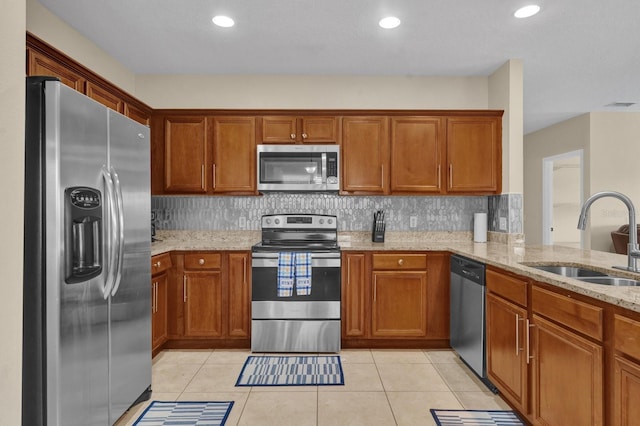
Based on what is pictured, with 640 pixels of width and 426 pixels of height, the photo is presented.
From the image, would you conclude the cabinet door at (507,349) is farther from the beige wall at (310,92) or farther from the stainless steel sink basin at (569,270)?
the beige wall at (310,92)

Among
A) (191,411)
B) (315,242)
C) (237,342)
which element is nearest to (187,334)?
(237,342)

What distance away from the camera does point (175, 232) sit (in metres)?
3.88

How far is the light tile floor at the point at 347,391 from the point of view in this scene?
2.23m

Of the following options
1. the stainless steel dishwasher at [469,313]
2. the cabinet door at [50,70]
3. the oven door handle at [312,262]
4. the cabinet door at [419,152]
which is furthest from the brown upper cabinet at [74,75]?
the stainless steel dishwasher at [469,313]

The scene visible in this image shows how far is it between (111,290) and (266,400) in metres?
1.22

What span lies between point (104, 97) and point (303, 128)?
1661 millimetres

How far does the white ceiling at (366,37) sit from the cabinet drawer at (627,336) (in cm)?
216

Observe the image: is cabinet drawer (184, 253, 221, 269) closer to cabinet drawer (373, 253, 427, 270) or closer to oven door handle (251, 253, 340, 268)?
oven door handle (251, 253, 340, 268)

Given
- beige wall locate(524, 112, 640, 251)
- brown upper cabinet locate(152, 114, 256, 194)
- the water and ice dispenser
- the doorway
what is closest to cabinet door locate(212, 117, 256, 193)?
brown upper cabinet locate(152, 114, 256, 194)

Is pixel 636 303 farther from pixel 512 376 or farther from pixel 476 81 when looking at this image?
pixel 476 81

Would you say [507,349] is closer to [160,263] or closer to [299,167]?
[299,167]

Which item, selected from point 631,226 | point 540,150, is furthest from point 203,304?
point 540,150

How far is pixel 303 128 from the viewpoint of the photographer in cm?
357

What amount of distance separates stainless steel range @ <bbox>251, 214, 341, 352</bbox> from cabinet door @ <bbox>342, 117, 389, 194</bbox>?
0.80 meters
